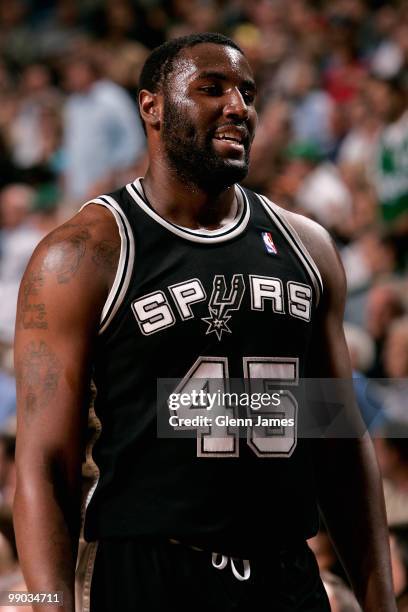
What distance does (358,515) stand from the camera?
102 inches

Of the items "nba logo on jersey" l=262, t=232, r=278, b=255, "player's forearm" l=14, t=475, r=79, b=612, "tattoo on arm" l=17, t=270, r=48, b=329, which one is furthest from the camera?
"nba logo on jersey" l=262, t=232, r=278, b=255

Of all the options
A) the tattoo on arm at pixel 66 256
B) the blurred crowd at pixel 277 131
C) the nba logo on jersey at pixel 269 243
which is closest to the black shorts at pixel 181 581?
the tattoo on arm at pixel 66 256

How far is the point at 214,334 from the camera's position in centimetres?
236

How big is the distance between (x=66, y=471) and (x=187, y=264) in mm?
535

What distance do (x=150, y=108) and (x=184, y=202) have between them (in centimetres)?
27

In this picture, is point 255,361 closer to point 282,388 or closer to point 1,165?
point 282,388

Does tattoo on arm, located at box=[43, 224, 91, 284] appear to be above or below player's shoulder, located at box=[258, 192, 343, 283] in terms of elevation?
below

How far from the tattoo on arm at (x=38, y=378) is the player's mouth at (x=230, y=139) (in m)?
0.61

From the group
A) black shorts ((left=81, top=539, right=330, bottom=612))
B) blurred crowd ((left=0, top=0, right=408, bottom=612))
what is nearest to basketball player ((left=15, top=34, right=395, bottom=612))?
black shorts ((left=81, top=539, right=330, bottom=612))

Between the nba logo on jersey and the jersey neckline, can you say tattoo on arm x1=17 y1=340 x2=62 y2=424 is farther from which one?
the nba logo on jersey

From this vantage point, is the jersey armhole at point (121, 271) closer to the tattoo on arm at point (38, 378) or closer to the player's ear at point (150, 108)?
the tattoo on arm at point (38, 378)

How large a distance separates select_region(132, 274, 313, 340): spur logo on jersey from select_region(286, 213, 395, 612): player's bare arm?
149mm

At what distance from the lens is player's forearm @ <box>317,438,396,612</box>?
2537mm

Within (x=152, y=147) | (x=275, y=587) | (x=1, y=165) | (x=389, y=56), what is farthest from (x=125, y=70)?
(x=275, y=587)
